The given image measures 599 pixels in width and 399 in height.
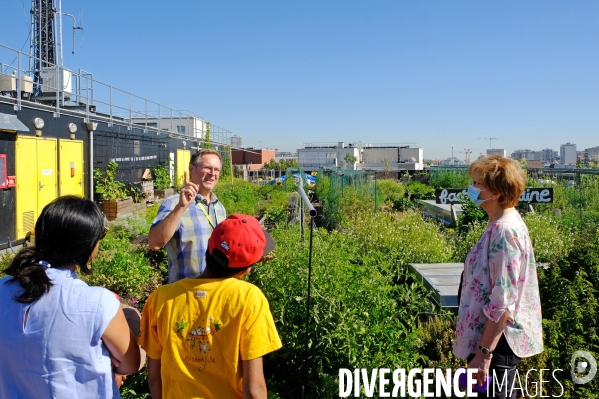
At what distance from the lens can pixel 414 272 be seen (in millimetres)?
6293

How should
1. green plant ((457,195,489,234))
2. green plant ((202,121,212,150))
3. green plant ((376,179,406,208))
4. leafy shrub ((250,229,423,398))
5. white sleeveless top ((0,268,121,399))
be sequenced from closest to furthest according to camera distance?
white sleeveless top ((0,268,121,399)) → leafy shrub ((250,229,423,398)) → green plant ((457,195,489,234)) → green plant ((376,179,406,208)) → green plant ((202,121,212,150))

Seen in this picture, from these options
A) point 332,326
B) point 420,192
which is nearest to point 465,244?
point 332,326

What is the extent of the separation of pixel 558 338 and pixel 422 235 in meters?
4.01

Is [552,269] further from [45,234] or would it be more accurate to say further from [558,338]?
[45,234]

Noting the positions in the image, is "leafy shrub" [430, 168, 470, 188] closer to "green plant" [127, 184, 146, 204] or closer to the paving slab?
"green plant" [127, 184, 146, 204]

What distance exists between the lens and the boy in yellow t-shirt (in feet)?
6.39

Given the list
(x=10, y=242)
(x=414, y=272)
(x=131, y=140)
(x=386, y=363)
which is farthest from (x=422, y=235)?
(x=131, y=140)

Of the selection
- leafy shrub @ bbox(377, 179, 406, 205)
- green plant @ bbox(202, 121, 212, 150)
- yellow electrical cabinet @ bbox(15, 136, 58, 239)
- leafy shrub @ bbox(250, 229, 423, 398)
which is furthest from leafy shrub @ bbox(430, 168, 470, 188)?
leafy shrub @ bbox(250, 229, 423, 398)

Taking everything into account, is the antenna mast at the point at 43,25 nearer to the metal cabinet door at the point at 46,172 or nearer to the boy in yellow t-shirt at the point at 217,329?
the metal cabinet door at the point at 46,172

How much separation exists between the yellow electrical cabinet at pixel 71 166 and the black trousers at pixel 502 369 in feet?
38.0

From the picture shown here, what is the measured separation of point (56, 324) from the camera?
1.85m

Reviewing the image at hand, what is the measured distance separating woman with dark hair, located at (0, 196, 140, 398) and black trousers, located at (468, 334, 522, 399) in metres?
1.87

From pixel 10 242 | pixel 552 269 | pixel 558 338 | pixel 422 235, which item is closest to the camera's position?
pixel 558 338

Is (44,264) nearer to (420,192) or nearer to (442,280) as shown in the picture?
(442,280)
